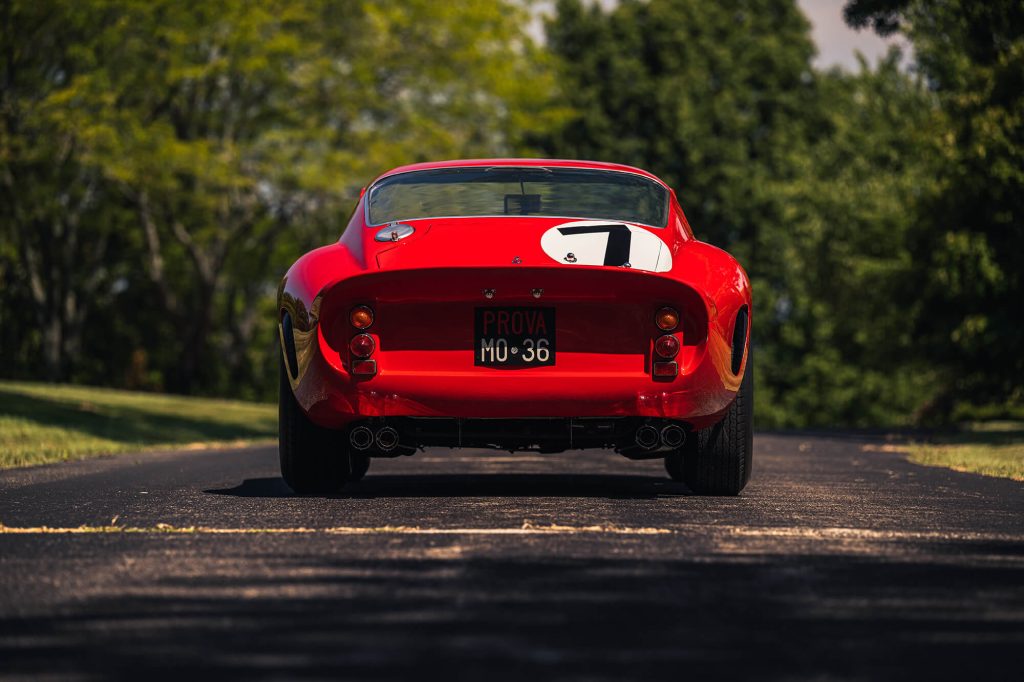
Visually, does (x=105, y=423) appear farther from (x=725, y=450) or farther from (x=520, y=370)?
(x=520, y=370)

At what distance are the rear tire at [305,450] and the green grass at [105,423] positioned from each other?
4.05 metres

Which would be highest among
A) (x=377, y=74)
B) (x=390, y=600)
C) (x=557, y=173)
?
(x=377, y=74)

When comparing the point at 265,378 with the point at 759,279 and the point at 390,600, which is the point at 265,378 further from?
the point at 390,600

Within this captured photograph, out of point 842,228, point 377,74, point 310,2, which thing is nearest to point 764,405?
point 842,228

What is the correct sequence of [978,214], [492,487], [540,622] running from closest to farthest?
[540,622] < [492,487] < [978,214]

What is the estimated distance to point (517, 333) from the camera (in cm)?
733

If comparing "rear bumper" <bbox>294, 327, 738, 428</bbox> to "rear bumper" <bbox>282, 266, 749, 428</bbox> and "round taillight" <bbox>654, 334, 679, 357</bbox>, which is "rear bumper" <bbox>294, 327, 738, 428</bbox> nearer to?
"rear bumper" <bbox>282, 266, 749, 428</bbox>

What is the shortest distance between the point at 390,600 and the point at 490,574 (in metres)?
0.55

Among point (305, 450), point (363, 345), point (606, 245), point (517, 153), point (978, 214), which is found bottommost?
point (305, 450)

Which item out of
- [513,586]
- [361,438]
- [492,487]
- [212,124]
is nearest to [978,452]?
[492,487]

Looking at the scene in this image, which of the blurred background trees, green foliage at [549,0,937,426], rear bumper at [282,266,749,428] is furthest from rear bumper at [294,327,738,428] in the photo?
green foliage at [549,0,937,426]

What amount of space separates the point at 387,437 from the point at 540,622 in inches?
132

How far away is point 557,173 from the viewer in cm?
838

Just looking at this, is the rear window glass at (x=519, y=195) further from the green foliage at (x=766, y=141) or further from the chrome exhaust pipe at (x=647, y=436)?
the green foliage at (x=766, y=141)
